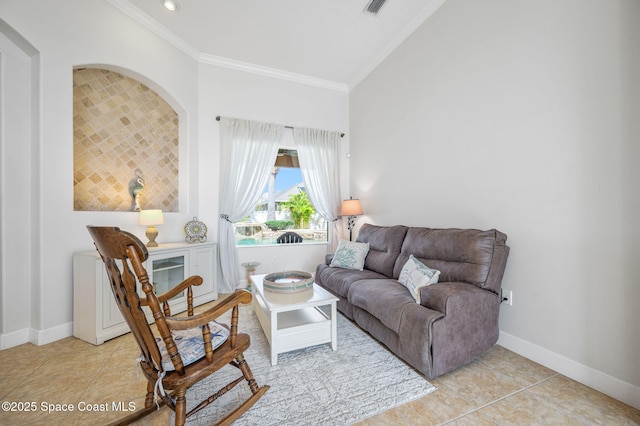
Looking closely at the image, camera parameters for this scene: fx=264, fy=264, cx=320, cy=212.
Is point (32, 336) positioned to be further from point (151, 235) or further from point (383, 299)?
point (383, 299)

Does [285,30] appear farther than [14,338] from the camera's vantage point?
Yes

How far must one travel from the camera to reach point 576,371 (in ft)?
5.84

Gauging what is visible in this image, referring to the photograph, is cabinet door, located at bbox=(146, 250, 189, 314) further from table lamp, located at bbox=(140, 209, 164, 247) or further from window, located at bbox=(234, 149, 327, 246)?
window, located at bbox=(234, 149, 327, 246)

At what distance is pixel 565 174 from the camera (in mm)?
1863

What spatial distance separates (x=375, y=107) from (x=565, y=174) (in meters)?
2.67

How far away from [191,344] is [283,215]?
125 inches

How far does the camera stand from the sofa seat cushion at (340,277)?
108 inches

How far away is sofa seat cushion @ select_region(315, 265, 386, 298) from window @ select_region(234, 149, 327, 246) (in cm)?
136

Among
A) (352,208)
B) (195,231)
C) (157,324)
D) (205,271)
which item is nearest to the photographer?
(157,324)

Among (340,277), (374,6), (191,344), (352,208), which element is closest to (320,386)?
(191,344)

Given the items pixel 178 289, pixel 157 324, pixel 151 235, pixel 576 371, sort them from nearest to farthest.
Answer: pixel 157 324, pixel 178 289, pixel 576 371, pixel 151 235

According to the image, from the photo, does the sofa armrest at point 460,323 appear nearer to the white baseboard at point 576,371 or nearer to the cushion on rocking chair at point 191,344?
the white baseboard at point 576,371

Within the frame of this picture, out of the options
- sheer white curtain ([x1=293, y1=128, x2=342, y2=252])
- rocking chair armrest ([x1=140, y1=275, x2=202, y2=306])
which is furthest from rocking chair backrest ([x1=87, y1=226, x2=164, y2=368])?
sheer white curtain ([x1=293, y1=128, x2=342, y2=252])

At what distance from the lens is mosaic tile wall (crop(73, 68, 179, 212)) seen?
2.74 metres
